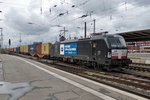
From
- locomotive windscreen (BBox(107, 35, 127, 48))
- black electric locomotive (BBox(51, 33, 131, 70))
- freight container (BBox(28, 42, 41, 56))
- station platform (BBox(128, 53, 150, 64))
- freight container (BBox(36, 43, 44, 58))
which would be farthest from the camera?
freight container (BBox(28, 42, 41, 56))

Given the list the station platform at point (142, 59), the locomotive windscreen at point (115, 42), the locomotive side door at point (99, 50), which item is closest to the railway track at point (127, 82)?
the locomotive side door at point (99, 50)

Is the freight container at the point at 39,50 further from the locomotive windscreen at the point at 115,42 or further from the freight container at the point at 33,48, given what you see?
the locomotive windscreen at the point at 115,42

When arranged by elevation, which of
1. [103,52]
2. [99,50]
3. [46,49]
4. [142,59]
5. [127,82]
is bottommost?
[127,82]

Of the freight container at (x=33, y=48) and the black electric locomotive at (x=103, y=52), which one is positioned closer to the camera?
the black electric locomotive at (x=103, y=52)

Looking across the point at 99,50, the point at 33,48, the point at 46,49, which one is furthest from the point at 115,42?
the point at 33,48

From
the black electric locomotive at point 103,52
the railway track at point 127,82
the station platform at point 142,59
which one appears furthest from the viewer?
the station platform at point 142,59

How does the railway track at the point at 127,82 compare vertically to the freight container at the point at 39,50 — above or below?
below

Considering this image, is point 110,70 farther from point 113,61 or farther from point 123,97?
point 123,97

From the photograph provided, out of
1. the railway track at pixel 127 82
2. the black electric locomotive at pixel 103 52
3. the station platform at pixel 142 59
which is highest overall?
the black electric locomotive at pixel 103 52

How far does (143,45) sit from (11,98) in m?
55.8

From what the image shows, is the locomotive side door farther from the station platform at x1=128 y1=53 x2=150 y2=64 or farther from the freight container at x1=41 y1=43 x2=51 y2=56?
the freight container at x1=41 y1=43 x2=51 y2=56

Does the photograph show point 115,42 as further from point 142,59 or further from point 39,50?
point 39,50

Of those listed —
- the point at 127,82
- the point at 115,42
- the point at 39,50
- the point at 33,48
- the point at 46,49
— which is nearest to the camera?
the point at 127,82

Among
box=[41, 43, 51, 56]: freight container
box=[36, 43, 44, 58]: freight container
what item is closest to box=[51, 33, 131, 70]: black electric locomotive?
box=[41, 43, 51, 56]: freight container
